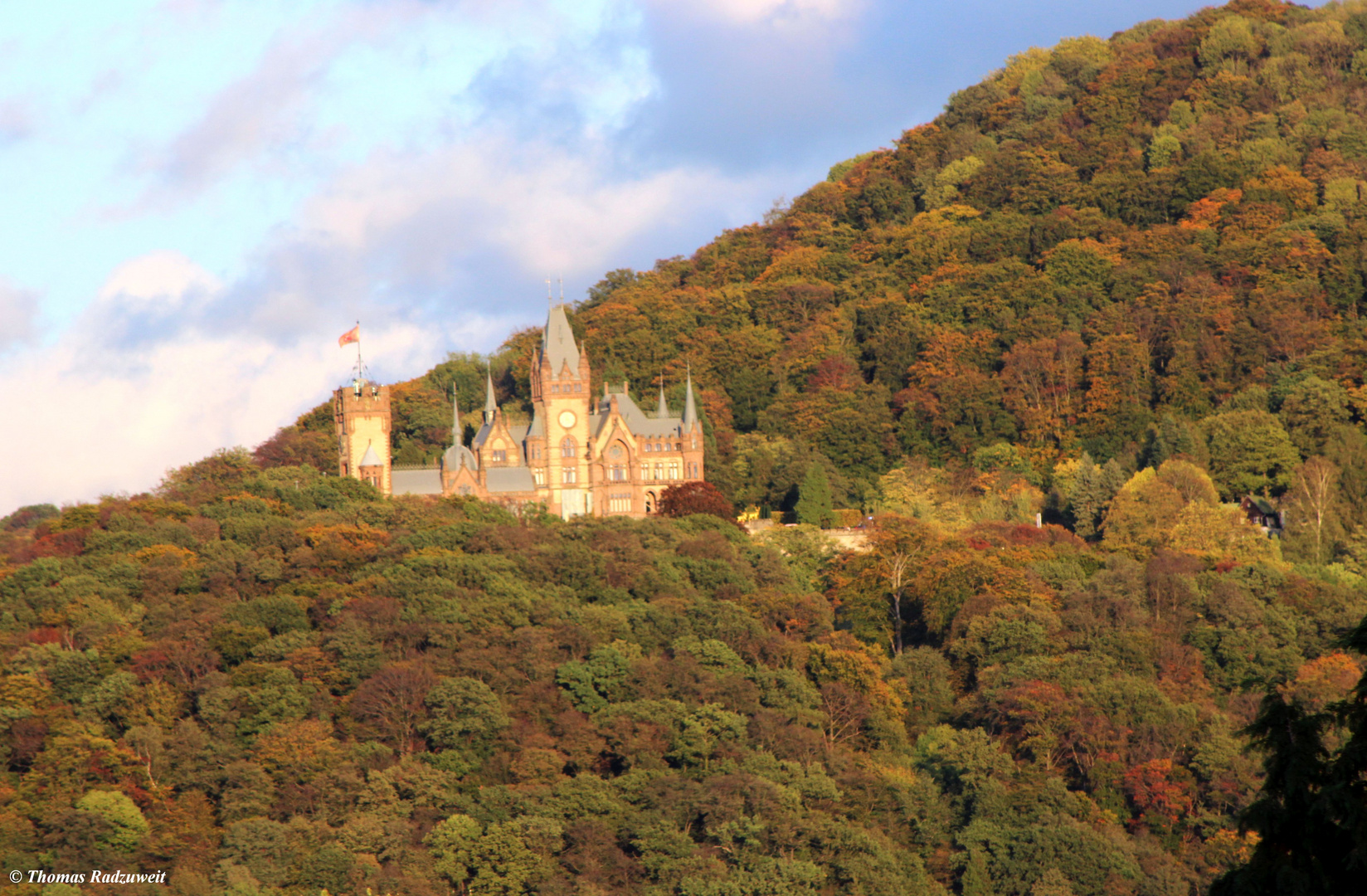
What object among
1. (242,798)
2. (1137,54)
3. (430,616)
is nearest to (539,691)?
(430,616)

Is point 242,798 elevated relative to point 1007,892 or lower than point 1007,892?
elevated

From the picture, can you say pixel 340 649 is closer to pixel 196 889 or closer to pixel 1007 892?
pixel 196 889

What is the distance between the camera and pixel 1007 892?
1996 inches

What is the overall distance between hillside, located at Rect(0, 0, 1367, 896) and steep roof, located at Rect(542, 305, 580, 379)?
8587 mm

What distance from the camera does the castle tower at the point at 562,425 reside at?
7725 cm

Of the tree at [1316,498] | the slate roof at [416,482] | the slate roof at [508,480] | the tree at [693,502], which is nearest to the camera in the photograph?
the tree at [1316,498]

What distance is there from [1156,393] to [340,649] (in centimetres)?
4705

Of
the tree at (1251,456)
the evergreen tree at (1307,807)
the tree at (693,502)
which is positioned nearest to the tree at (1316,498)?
the tree at (1251,456)

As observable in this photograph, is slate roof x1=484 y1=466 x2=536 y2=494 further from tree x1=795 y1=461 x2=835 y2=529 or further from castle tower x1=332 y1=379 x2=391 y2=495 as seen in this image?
tree x1=795 y1=461 x2=835 y2=529

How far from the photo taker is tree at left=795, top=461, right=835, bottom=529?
262ft

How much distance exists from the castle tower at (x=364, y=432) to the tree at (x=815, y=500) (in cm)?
1863

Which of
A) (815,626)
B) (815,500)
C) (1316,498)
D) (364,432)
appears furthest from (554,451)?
(1316,498)

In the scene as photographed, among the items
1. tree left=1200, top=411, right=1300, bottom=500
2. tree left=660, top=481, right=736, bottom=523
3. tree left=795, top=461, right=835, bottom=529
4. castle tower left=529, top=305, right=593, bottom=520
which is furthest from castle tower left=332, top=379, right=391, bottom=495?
tree left=1200, top=411, right=1300, bottom=500

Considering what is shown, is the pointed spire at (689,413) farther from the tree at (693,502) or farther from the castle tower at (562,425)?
the castle tower at (562,425)
